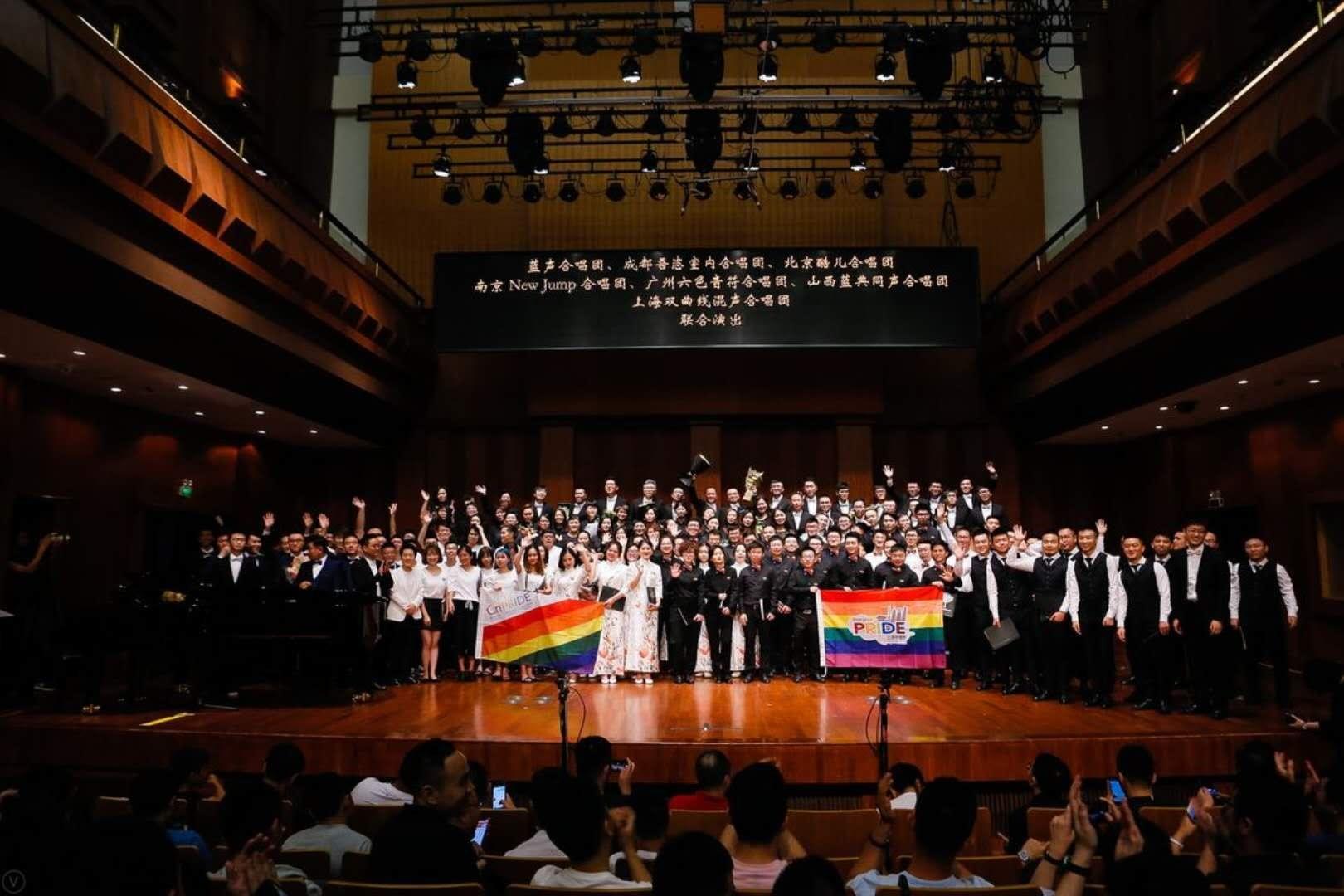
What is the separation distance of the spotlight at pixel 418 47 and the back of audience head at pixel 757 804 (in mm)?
8967

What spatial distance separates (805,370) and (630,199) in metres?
3.97

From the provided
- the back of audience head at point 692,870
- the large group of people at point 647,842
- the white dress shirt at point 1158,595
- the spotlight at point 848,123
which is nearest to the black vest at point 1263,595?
the white dress shirt at point 1158,595

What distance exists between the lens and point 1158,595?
7.15m

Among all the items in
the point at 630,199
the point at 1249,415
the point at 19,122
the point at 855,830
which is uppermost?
the point at 630,199

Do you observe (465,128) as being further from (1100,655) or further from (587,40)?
(1100,655)

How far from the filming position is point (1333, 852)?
2959 mm

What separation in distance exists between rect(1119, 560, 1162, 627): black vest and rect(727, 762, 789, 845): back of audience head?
574 centimetres

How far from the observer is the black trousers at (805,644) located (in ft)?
29.3

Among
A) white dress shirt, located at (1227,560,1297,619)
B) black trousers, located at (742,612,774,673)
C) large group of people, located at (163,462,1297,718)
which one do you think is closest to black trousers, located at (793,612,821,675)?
large group of people, located at (163,462,1297,718)

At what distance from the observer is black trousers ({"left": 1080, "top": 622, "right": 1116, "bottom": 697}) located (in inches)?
290

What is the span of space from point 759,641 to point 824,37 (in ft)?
20.9

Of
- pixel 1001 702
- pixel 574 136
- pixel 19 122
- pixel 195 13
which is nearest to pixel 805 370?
pixel 574 136

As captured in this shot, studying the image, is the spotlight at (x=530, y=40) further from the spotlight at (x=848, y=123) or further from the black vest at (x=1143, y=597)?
the black vest at (x=1143, y=597)

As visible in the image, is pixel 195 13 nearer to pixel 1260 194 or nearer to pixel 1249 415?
pixel 1260 194
